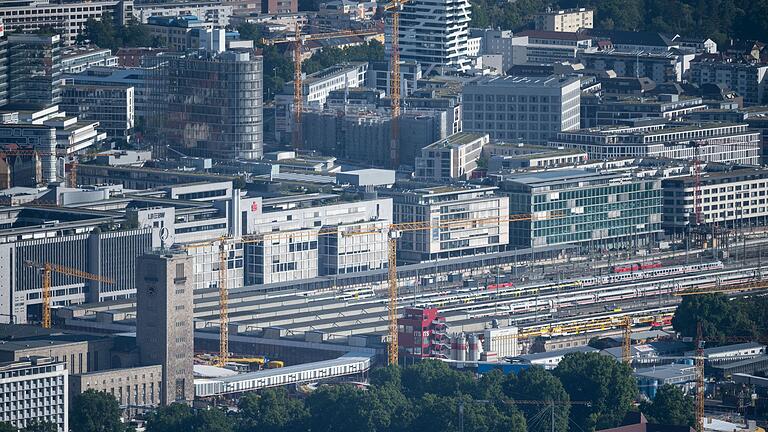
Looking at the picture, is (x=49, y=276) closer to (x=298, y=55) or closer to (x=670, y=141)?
(x=670, y=141)

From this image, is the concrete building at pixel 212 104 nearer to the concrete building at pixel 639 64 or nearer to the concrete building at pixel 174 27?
the concrete building at pixel 174 27

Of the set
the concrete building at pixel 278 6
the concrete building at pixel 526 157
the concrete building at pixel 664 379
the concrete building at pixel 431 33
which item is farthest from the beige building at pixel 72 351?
the concrete building at pixel 278 6

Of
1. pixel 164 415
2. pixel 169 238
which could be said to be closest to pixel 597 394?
pixel 164 415

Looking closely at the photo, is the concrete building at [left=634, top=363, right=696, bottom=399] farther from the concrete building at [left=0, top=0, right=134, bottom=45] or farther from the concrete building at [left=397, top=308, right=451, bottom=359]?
the concrete building at [left=0, top=0, right=134, bottom=45]

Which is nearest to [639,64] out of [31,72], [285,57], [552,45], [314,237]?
[552,45]

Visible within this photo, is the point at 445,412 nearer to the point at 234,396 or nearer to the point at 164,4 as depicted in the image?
the point at 234,396

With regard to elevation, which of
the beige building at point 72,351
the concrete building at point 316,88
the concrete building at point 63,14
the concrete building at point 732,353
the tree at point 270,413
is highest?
the concrete building at point 63,14

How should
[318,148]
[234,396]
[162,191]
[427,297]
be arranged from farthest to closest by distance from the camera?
1. [318,148]
2. [162,191]
3. [427,297]
4. [234,396]

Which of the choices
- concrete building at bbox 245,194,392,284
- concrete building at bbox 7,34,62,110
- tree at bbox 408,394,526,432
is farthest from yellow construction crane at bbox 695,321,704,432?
concrete building at bbox 7,34,62,110
